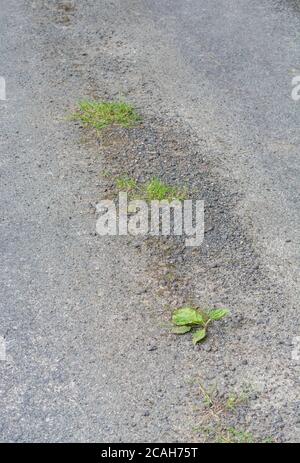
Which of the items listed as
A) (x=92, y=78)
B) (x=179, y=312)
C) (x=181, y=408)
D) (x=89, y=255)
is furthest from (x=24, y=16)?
(x=181, y=408)

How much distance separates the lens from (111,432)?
8.77 ft

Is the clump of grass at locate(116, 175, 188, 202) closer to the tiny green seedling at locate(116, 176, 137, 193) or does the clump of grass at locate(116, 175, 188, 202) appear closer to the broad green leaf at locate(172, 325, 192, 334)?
the tiny green seedling at locate(116, 176, 137, 193)

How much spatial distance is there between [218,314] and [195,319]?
0.12 m

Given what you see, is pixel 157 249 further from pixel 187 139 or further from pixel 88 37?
pixel 88 37

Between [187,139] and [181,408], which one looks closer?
[181,408]

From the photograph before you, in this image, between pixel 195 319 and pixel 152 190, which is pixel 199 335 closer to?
pixel 195 319

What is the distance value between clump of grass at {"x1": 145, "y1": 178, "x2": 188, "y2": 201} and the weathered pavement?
5.5 inches

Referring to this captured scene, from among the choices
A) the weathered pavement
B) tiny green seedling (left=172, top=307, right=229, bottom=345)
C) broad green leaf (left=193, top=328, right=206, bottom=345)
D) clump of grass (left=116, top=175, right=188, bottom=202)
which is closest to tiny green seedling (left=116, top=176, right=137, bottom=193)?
clump of grass (left=116, top=175, right=188, bottom=202)

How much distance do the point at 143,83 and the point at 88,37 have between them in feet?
3.44

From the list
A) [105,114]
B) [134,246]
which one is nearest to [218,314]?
[134,246]

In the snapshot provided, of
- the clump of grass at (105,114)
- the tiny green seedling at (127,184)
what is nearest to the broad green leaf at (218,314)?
the tiny green seedling at (127,184)

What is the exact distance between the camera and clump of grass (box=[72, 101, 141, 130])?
4781 mm

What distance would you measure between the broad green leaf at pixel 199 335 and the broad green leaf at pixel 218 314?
0.09 m

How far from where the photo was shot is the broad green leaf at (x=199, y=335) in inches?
122
